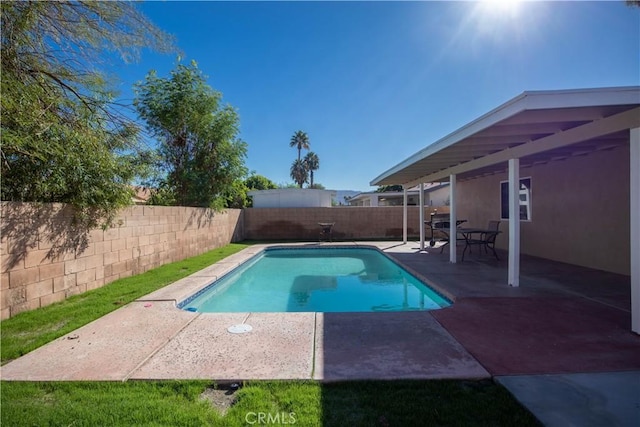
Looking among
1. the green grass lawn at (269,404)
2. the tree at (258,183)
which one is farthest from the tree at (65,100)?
the tree at (258,183)

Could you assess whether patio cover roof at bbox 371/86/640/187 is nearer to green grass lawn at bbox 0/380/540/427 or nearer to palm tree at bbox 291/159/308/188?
green grass lawn at bbox 0/380/540/427

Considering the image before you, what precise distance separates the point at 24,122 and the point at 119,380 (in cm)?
286

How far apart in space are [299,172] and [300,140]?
4.41 metres

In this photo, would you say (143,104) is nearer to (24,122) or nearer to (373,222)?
(24,122)

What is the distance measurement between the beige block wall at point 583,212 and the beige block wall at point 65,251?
994cm

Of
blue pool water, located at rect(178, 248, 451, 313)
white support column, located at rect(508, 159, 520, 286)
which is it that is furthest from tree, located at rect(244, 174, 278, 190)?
white support column, located at rect(508, 159, 520, 286)

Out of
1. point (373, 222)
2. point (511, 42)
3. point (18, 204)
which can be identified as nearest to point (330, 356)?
point (18, 204)

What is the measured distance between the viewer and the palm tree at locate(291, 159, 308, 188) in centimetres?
4388

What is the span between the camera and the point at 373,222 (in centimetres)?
1509

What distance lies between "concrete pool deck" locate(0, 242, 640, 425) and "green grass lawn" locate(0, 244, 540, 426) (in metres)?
0.14

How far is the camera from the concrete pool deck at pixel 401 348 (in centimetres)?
246

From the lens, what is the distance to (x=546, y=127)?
4488 millimetres

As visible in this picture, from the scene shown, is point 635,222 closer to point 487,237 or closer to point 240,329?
point 240,329

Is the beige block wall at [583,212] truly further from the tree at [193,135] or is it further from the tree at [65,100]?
the tree at [193,135]
